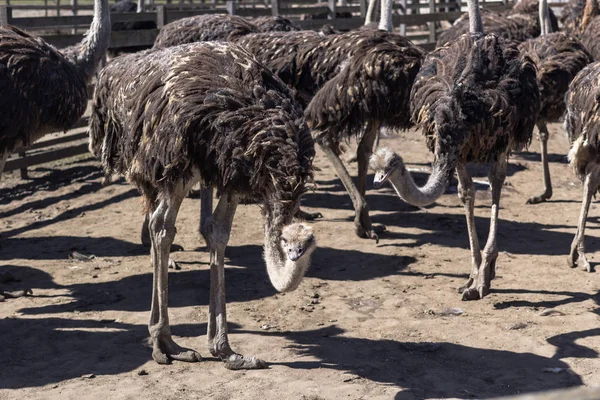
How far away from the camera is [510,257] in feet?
23.7

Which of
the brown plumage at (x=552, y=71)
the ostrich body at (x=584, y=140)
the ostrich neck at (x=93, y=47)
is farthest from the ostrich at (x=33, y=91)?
the brown plumage at (x=552, y=71)

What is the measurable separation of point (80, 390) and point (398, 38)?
4.39 meters

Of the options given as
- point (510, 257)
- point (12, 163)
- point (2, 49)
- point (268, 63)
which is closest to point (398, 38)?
point (268, 63)

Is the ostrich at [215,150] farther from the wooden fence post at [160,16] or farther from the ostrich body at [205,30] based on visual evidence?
the wooden fence post at [160,16]

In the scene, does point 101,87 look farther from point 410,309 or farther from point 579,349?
point 579,349

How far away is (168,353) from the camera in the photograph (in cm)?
516

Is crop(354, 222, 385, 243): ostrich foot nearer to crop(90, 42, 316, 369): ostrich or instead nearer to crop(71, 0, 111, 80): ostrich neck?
crop(71, 0, 111, 80): ostrich neck

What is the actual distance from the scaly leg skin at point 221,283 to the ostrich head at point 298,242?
891 mm

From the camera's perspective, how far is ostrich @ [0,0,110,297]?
634cm

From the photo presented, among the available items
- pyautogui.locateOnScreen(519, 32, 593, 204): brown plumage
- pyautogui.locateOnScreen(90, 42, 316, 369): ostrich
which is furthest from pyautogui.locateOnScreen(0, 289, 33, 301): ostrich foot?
pyautogui.locateOnScreen(519, 32, 593, 204): brown plumage

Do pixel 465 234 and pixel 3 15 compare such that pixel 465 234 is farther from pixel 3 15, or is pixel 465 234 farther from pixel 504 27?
pixel 3 15

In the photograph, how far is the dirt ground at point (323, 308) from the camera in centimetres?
487

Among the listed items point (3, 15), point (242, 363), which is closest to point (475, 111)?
point (242, 363)

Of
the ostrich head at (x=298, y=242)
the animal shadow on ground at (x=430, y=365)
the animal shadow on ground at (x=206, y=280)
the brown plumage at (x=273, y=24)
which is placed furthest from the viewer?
the brown plumage at (x=273, y=24)
